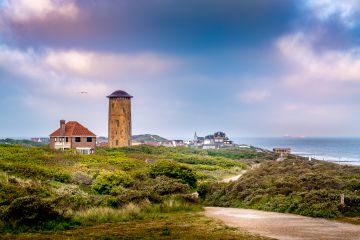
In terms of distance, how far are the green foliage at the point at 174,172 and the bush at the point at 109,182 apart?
3546mm

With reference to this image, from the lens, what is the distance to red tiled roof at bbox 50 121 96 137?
204 ft

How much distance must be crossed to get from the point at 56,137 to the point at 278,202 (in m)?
43.8

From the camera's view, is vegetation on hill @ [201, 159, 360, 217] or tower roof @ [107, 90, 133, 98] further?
tower roof @ [107, 90, 133, 98]

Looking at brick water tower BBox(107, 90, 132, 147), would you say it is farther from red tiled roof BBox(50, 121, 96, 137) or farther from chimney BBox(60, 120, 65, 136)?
chimney BBox(60, 120, 65, 136)

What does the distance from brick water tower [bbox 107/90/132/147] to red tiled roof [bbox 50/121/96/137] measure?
67.1ft

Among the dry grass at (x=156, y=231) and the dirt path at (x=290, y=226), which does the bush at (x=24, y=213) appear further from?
the dirt path at (x=290, y=226)

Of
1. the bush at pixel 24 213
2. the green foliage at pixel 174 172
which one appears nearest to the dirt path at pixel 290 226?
the bush at pixel 24 213

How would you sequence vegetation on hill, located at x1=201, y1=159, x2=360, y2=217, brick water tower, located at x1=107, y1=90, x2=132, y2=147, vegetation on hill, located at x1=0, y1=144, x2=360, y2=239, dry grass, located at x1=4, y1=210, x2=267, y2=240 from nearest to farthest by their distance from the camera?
dry grass, located at x1=4, y1=210, x2=267, y2=240
vegetation on hill, located at x1=0, y1=144, x2=360, y2=239
vegetation on hill, located at x1=201, y1=159, x2=360, y2=217
brick water tower, located at x1=107, y1=90, x2=132, y2=147

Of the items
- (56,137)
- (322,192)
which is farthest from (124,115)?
(322,192)

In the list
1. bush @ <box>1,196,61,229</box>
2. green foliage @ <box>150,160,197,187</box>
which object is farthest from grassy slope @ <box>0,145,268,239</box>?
green foliage @ <box>150,160,197,187</box>

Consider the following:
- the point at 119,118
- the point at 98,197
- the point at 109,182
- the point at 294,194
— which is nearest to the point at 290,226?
the point at 294,194

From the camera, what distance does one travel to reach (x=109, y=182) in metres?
30.7

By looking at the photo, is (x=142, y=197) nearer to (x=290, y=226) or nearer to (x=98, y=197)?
(x=98, y=197)

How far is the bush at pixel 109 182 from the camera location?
3025cm
